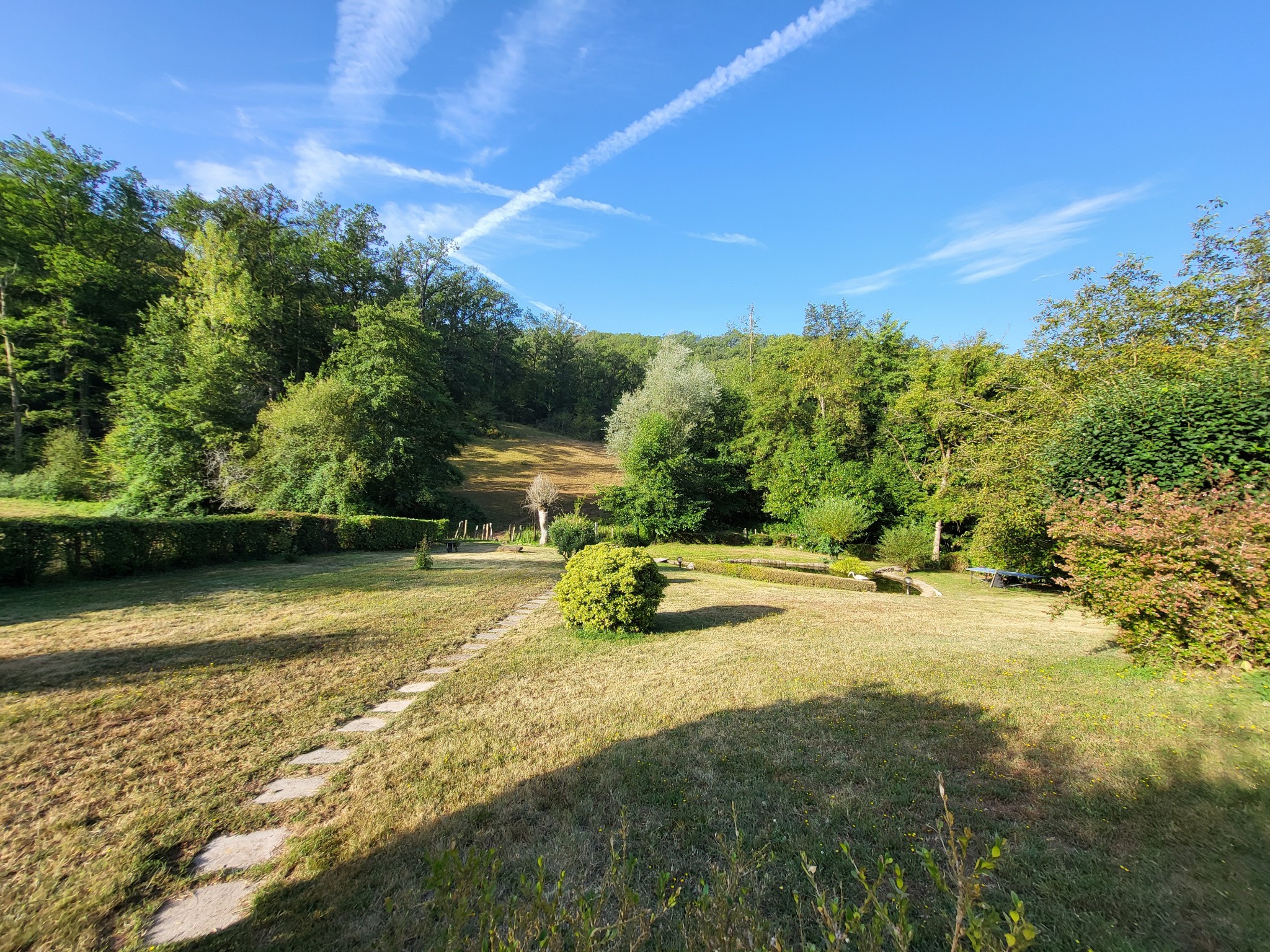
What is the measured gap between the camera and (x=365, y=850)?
2.34 m

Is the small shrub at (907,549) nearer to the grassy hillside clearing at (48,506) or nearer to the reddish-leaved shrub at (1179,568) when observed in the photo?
the reddish-leaved shrub at (1179,568)

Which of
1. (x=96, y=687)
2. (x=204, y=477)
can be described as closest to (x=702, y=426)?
(x=204, y=477)

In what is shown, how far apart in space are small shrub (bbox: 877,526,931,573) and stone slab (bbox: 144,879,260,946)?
20.1m

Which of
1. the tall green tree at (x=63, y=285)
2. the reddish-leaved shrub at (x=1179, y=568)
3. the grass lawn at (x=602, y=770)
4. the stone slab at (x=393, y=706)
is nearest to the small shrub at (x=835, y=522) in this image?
the grass lawn at (x=602, y=770)

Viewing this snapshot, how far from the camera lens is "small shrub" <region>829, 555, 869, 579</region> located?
598 inches

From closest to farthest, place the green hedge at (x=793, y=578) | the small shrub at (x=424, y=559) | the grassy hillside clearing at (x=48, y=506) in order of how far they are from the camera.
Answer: the small shrub at (x=424, y=559) → the green hedge at (x=793, y=578) → the grassy hillside clearing at (x=48, y=506)

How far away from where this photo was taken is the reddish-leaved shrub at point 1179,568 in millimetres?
4203

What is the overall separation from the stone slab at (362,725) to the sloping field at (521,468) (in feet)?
77.3

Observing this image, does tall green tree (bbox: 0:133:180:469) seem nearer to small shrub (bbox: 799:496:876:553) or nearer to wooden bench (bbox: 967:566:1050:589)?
small shrub (bbox: 799:496:876:553)

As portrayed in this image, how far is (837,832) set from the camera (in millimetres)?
2516

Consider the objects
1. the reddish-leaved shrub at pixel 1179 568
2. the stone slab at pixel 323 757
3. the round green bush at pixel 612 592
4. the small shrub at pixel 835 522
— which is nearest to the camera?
the stone slab at pixel 323 757

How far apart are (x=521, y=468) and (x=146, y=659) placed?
106 ft

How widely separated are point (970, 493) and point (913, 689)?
1429 cm

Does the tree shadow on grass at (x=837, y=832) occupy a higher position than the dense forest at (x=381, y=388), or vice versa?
the dense forest at (x=381, y=388)
